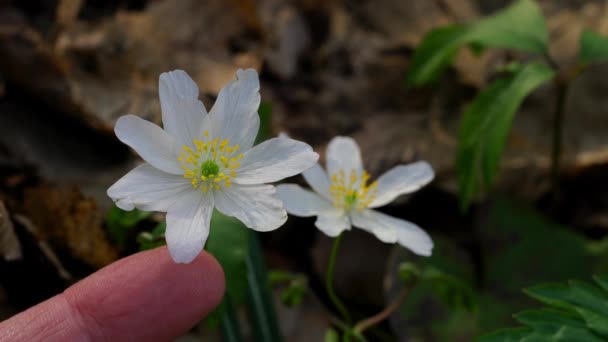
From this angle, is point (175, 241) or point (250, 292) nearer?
point (175, 241)

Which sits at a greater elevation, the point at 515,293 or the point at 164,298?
the point at 164,298

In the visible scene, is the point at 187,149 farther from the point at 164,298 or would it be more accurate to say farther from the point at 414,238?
the point at 414,238

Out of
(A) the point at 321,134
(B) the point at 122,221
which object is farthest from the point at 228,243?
(A) the point at 321,134

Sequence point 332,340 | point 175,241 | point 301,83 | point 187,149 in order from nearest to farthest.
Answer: point 175,241, point 187,149, point 332,340, point 301,83

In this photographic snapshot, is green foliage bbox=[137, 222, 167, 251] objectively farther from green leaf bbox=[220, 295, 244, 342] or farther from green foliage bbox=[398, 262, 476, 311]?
green foliage bbox=[398, 262, 476, 311]

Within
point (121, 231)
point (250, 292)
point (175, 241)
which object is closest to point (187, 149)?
point (175, 241)
